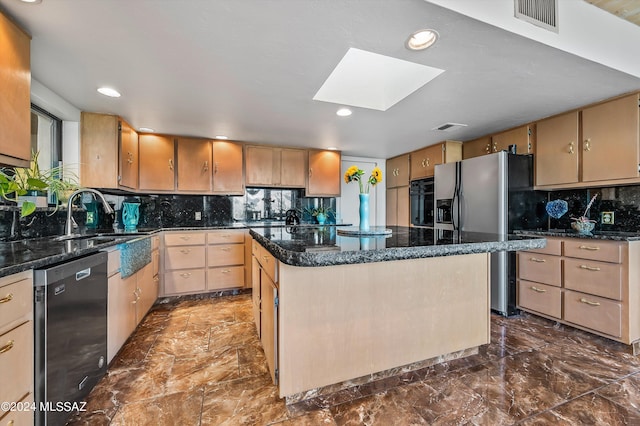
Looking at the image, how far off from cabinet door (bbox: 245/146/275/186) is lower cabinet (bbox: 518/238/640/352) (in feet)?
A: 10.8

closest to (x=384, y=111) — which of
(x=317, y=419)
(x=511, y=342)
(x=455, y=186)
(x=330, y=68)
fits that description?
(x=330, y=68)

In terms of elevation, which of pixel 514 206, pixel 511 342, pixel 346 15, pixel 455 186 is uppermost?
pixel 346 15

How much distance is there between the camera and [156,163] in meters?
3.51

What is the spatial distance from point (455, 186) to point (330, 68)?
226cm

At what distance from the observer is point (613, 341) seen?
2.27 m

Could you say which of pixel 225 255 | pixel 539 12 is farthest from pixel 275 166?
pixel 539 12

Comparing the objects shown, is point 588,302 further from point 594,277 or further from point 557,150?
point 557,150

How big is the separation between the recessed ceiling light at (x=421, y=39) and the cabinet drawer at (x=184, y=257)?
10.2ft

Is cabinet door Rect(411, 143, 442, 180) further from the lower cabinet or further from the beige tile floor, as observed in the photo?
the beige tile floor

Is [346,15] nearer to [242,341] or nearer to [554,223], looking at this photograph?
[242,341]

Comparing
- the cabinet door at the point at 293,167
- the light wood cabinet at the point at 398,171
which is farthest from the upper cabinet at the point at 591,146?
the cabinet door at the point at 293,167

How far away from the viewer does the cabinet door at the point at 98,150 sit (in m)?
2.76

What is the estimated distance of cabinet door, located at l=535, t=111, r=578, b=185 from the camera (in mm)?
2654

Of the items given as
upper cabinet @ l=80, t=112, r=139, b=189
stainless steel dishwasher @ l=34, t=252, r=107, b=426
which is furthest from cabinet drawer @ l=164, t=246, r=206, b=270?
stainless steel dishwasher @ l=34, t=252, r=107, b=426
